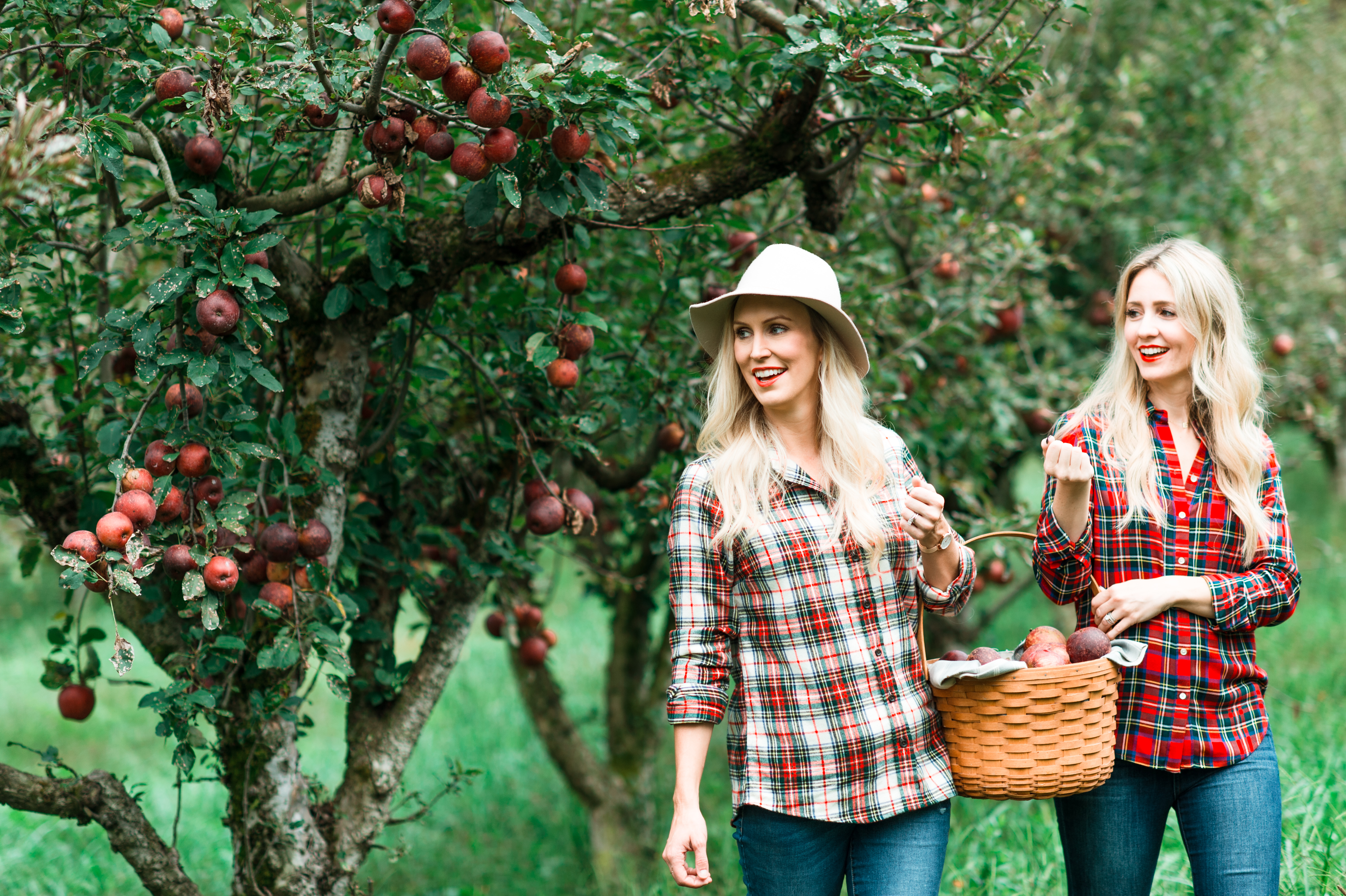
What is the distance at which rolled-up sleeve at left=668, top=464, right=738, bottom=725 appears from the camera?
5.96ft

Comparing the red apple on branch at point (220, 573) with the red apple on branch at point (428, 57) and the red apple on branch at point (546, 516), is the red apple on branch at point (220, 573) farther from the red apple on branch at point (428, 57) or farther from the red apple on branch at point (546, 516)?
the red apple on branch at point (428, 57)

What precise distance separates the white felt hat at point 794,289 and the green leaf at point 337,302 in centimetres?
78

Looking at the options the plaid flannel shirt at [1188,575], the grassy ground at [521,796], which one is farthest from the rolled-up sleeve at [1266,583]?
the grassy ground at [521,796]

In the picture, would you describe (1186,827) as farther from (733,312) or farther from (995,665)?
(733,312)

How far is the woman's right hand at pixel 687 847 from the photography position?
5.74ft

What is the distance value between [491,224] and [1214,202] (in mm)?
4388

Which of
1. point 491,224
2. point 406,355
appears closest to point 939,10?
point 491,224

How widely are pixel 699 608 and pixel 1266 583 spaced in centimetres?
105

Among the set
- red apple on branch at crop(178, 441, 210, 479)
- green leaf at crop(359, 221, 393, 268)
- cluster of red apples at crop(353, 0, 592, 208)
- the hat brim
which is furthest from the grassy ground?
cluster of red apples at crop(353, 0, 592, 208)

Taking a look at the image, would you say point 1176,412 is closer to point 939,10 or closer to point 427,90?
point 939,10

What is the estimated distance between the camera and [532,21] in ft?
5.73

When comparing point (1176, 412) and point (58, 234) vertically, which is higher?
point (58, 234)

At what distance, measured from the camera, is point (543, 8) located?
3.14 metres

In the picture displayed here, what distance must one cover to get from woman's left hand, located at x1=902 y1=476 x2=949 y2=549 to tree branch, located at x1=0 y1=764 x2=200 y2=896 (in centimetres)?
173
